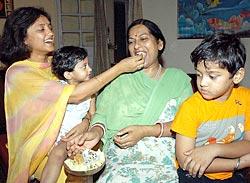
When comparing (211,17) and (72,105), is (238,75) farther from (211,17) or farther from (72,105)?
(211,17)

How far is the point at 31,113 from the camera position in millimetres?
1663

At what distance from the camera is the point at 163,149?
5.22ft

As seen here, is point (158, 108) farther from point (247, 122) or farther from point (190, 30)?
point (190, 30)

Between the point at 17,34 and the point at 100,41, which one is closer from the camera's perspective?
the point at 17,34

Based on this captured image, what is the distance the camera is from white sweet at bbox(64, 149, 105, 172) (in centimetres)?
144

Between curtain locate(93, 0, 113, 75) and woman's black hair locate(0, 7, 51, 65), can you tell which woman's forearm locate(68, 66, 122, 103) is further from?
curtain locate(93, 0, 113, 75)

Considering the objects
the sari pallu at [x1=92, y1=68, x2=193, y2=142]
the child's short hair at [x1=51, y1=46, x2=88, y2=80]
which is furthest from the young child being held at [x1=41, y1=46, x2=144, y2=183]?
the sari pallu at [x1=92, y1=68, x2=193, y2=142]

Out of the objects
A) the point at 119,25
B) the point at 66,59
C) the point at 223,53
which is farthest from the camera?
the point at 119,25

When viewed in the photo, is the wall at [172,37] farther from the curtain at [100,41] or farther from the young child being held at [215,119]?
the young child being held at [215,119]

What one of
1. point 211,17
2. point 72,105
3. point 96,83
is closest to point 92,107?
point 72,105

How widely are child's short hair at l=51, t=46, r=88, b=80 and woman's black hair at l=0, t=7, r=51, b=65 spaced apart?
0.18 m

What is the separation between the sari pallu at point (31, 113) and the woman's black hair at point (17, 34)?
0.10 m

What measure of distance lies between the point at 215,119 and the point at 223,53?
0.92 feet

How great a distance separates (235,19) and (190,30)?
0.63m
